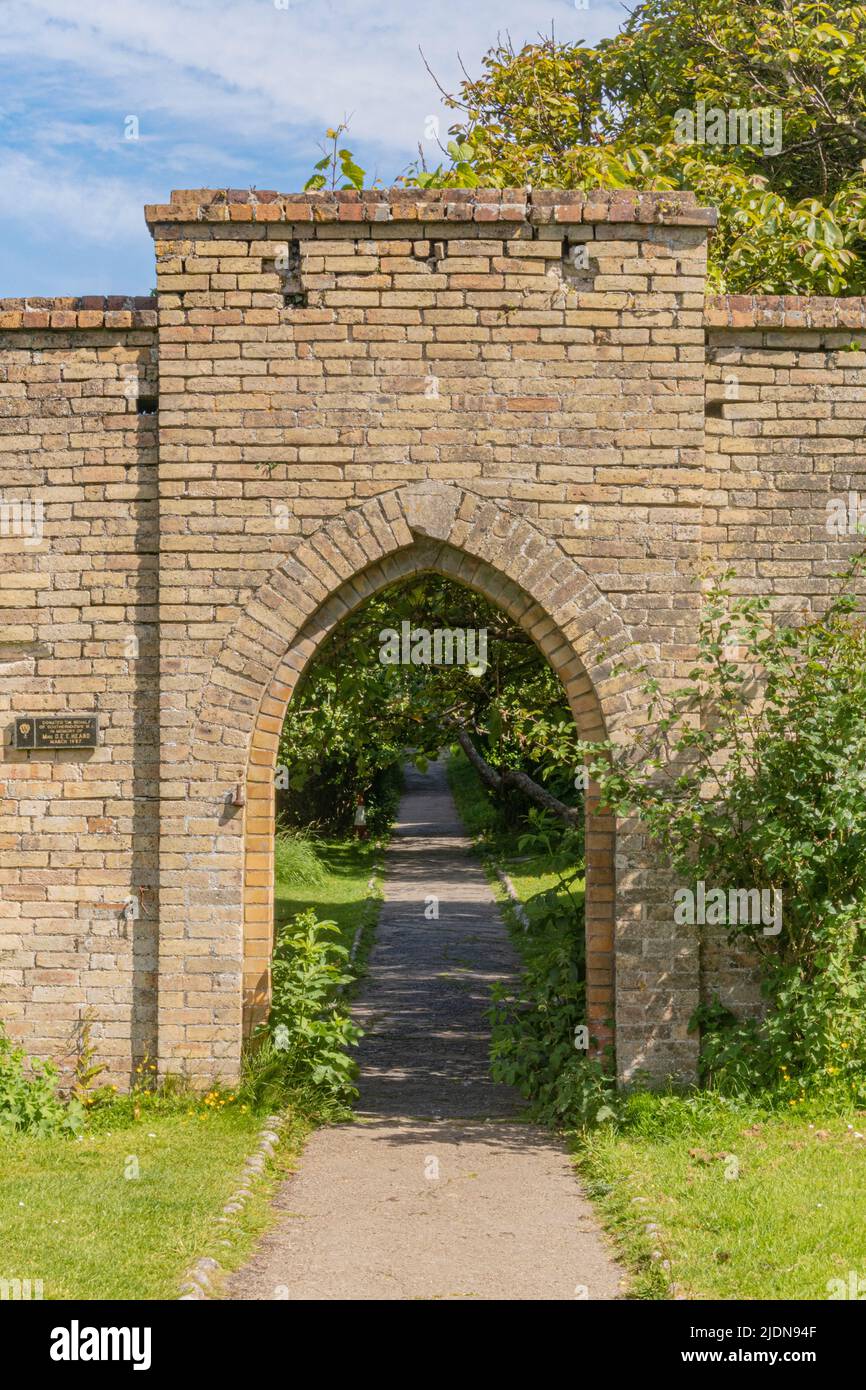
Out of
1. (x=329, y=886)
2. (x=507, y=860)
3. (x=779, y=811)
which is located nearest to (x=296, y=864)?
(x=329, y=886)

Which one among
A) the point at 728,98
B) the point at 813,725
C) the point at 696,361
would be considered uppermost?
the point at 728,98

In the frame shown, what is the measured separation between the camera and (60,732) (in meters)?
7.19

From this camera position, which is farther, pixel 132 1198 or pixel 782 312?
pixel 782 312

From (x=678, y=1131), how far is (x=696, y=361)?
403cm

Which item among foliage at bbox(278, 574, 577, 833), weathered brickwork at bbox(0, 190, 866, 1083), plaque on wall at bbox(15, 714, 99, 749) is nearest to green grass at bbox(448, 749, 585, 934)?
foliage at bbox(278, 574, 577, 833)

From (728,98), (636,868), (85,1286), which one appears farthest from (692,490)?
(728,98)

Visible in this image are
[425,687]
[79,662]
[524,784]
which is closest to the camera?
[79,662]

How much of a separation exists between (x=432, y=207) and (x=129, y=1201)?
17.0ft

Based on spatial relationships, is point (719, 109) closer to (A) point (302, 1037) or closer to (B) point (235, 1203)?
(A) point (302, 1037)

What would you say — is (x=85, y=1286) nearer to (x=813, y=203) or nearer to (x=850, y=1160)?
(x=850, y=1160)

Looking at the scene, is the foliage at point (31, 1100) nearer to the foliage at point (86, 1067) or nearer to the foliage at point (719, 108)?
the foliage at point (86, 1067)

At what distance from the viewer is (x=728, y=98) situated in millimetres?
12289

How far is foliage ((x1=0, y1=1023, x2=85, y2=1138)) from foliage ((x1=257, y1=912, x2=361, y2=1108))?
96 centimetres

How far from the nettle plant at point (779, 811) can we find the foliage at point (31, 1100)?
10.9ft
